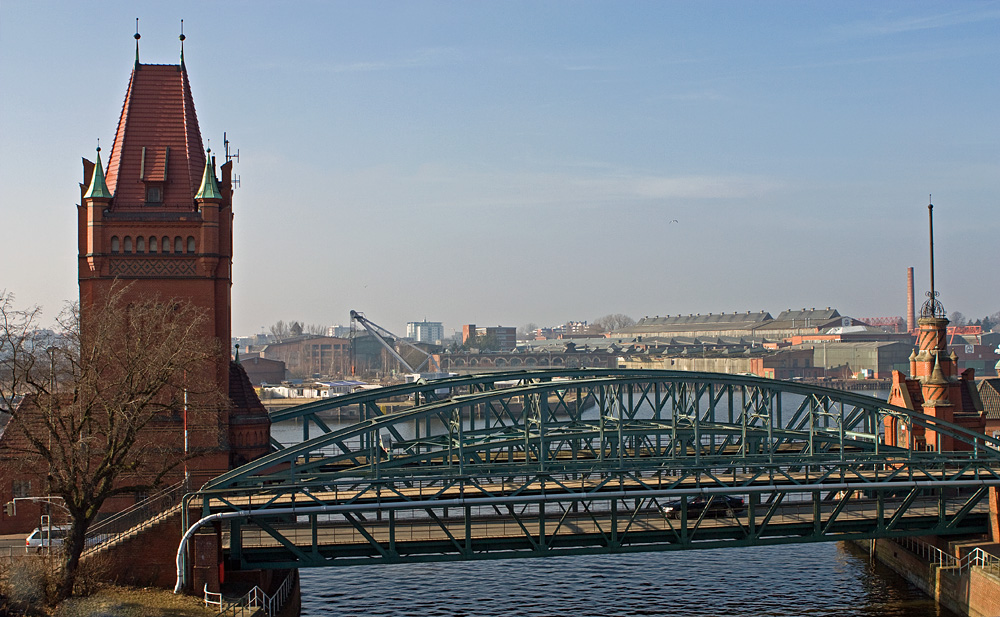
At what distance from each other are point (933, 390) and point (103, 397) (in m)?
44.5

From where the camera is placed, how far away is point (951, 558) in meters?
45.8

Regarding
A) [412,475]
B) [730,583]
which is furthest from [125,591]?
[730,583]

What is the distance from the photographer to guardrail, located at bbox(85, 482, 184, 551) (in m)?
39.9

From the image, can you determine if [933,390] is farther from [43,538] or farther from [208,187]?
[43,538]

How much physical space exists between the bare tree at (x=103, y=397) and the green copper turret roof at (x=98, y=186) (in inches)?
174

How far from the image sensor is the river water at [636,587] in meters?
45.4

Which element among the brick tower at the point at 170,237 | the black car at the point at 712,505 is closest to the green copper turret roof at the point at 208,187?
the brick tower at the point at 170,237

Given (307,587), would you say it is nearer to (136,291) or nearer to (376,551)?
(376,551)

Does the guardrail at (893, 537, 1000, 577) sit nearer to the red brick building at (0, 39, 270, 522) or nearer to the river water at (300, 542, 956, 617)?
the river water at (300, 542, 956, 617)

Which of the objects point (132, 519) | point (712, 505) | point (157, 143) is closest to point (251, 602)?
point (132, 519)

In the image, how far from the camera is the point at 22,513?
46.5 m

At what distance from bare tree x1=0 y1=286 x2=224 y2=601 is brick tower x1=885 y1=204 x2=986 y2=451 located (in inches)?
1448

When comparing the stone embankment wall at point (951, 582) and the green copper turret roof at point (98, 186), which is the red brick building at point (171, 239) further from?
the stone embankment wall at point (951, 582)

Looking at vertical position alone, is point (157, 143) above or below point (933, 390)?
above
